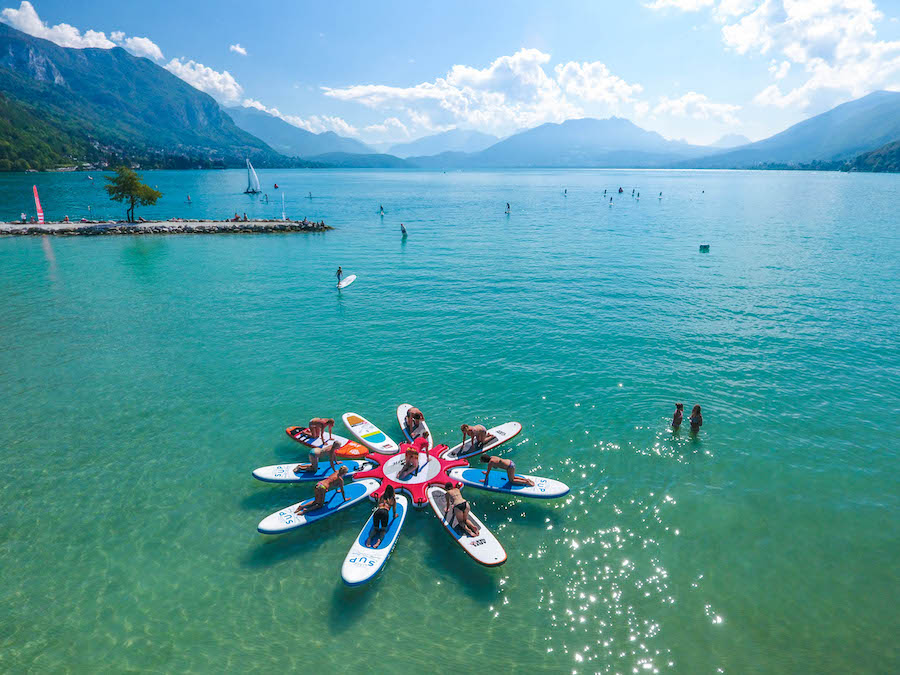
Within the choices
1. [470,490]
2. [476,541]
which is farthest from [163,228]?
[476,541]

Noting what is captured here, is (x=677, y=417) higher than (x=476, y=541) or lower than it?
higher

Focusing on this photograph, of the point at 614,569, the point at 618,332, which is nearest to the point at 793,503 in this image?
the point at 614,569

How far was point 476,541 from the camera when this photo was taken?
54.6 feet

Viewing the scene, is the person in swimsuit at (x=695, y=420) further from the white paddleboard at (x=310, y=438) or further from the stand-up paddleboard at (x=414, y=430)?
the white paddleboard at (x=310, y=438)

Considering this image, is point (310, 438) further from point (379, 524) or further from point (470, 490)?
point (470, 490)

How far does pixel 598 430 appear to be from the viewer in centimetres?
2434

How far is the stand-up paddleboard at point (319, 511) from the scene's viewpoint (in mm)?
17203

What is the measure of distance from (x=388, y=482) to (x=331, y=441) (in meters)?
3.61

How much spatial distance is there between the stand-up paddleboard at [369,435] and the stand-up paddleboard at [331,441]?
0.40 m

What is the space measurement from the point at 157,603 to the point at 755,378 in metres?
33.9

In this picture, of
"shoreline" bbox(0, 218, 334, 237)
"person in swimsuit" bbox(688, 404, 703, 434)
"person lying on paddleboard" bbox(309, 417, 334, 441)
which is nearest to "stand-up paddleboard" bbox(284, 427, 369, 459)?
"person lying on paddleboard" bbox(309, 417, 334, 441)

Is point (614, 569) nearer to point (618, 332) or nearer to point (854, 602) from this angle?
point (854, 602)

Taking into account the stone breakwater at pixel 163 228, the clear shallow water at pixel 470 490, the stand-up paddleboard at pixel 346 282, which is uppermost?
the stone breakwater at pixel 163 228

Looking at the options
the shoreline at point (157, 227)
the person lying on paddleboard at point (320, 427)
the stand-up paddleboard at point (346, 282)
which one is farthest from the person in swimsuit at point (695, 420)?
the shoreline at point (157, 227)
